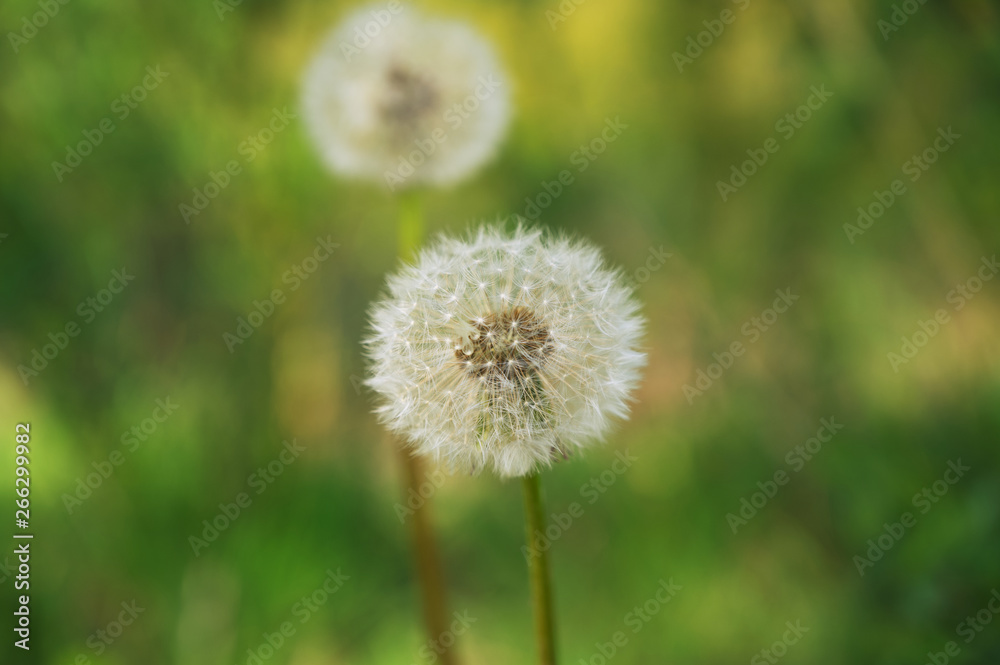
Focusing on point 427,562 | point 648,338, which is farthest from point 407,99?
point 648,338

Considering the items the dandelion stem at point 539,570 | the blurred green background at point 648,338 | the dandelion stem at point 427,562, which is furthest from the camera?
the blurred green background at point 648,338

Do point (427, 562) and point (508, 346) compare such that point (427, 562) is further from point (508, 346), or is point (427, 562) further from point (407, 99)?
point (407, 99)

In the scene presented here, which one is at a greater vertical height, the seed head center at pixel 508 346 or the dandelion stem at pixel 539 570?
the seed head center at pixel 508 346

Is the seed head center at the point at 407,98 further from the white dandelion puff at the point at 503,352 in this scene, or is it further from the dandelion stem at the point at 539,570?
the dandelion stem at the point at 539,570

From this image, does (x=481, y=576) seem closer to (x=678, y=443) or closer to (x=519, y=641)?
(x=519, y=641)

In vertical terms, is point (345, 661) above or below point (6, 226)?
below

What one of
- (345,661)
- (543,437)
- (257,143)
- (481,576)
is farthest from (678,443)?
(257,143)

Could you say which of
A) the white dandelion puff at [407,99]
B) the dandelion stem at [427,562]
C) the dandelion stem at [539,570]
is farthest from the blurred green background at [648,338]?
the dandelion stem at [539,570]
